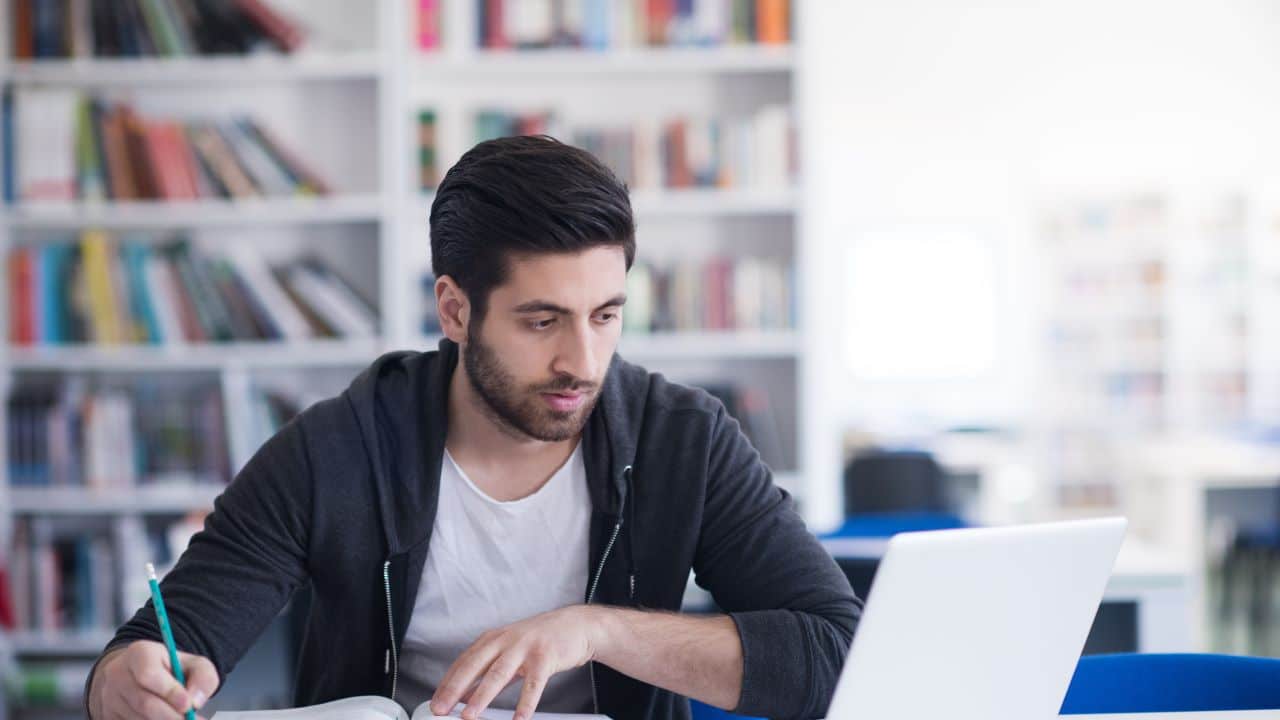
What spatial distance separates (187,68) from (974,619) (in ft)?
9.54

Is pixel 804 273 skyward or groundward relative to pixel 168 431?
skyward

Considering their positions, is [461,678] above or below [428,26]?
below

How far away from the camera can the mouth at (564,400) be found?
1218 millimetres

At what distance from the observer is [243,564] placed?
1.21 metres

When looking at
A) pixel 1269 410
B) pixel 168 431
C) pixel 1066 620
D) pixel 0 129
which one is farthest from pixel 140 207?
pixel 1269 410

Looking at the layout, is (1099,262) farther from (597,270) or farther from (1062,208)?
(597,270)

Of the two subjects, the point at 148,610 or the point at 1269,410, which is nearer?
the point at 148,610

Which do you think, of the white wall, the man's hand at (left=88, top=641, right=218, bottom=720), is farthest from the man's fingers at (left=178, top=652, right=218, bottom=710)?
the white wall

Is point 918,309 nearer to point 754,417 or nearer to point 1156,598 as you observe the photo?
point 754,417

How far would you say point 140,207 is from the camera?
3166mm

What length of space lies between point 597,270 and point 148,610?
569mm

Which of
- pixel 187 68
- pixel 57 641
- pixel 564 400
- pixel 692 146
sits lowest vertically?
pixel 57 641

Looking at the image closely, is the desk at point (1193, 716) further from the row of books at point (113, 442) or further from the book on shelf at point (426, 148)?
the row of books at point (113, 442)

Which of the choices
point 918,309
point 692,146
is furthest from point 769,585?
point 918,309
